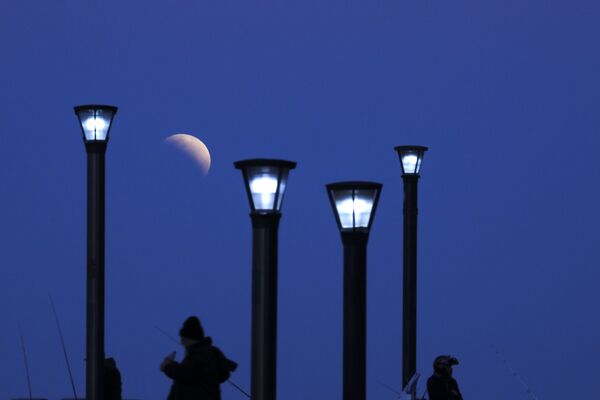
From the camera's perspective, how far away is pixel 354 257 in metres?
9.74

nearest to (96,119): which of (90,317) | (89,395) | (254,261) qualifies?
(90,317)

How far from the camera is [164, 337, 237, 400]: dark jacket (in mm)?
9078

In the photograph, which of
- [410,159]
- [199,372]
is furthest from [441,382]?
[199,372]

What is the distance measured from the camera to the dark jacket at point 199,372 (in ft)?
29.8

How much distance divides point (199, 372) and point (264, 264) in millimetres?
1030

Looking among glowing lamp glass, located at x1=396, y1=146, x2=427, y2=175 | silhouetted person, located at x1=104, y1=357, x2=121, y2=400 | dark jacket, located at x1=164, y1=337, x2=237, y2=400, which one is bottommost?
silhouetted person, located at x1=104, y1=357, x2=121, y2=400

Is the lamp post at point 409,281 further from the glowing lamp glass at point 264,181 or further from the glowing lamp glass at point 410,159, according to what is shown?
the glowing lamp glass at point 264,181

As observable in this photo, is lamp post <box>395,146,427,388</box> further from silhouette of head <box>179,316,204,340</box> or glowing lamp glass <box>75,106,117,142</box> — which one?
silhouette of head <box>179,316,204,340</box>

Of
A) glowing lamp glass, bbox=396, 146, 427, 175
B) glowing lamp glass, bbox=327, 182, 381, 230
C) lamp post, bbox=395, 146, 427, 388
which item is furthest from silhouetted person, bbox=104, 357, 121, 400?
glowing lamp glass, bbox=396, 146, 427, 175

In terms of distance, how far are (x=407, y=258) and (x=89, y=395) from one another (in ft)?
16.5

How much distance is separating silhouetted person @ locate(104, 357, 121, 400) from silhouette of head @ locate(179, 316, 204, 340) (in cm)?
307

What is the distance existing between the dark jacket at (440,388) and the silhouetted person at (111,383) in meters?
3.31

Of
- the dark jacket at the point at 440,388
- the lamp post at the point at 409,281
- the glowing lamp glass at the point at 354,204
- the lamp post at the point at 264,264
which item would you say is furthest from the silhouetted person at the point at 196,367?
the lamp post at the point at 409,281

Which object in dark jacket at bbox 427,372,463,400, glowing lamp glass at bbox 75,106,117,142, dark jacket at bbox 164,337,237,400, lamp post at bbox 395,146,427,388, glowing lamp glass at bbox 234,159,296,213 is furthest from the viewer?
lamp post at bbox 395,146,427,388
